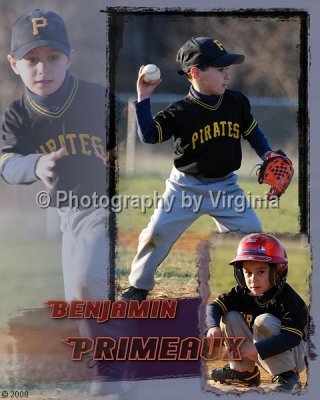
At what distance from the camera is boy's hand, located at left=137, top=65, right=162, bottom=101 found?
6.05 meters

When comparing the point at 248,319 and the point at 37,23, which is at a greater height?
the point at 37,23

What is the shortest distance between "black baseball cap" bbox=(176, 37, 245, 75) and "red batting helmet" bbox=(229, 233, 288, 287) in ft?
2.88

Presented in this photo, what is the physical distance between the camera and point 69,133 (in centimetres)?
611

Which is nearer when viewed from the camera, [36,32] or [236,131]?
[36,32]

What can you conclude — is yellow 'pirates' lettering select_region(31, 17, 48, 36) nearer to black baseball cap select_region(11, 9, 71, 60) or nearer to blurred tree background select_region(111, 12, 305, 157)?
black baseball cap select_region(11, 9, 71, 60)

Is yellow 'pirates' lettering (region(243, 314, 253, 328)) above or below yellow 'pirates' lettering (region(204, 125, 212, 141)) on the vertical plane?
below

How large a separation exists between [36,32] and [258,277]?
63.6 inches

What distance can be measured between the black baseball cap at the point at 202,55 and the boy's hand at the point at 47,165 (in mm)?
719

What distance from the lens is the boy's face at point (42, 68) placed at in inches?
239

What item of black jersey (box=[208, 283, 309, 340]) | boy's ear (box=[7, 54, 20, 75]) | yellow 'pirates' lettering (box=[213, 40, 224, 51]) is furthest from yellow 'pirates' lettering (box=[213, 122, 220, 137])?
boy's ear (box=[7, 54, 20, 75])

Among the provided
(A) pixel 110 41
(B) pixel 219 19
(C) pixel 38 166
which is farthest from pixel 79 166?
(B) pixel 219 19
